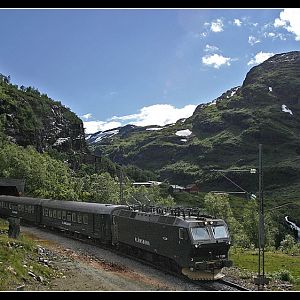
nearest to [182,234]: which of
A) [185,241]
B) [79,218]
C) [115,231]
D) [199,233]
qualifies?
[185,241]

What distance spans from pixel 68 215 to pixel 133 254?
12817 millimetres

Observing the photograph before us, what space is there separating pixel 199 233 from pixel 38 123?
127203 mm

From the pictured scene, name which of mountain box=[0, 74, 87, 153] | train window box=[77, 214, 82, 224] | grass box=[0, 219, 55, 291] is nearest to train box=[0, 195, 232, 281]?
train window box=[77, 214, 82, 224]

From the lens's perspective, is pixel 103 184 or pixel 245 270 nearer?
pixel 245 270

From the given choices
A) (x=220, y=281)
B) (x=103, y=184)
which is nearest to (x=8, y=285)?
(x=220, y=281)

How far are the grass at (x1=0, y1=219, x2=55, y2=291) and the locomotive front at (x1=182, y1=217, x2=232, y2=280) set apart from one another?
684 centimetres

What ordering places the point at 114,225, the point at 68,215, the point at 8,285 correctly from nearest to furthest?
the point at 8,285 < the point at 114,225 < the point at 68,215

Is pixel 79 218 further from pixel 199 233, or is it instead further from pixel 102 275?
pixel 199 233

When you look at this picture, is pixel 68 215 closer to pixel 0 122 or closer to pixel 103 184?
pixel 103 184

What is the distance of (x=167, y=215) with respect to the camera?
23.1m

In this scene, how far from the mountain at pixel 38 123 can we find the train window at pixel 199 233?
99.8 metres

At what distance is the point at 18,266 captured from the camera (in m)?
19.0

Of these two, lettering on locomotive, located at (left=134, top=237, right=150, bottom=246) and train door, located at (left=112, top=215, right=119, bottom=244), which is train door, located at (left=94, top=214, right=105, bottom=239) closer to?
train door, located at (left=112, top=215, right=119, bottom=244)
